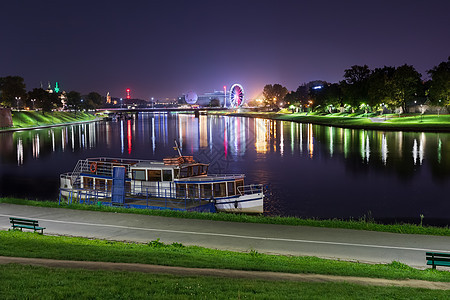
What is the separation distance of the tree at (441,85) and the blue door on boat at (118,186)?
103 m

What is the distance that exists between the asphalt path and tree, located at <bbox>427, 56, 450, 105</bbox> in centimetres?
10518

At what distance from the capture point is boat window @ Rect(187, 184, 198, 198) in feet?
106

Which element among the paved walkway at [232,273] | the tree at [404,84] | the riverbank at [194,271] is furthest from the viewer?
the tree at [404,84]

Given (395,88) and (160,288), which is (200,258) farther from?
(395,88)

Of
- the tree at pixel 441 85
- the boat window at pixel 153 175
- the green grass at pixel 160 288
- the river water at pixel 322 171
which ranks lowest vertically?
the river water at pixel 322 171

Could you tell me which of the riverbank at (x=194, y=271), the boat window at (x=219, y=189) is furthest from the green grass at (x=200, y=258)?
the boat window at (x=219, y=189)

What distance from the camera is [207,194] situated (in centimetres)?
3269

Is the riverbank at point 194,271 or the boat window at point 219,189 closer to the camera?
the riverbank at point 194,271

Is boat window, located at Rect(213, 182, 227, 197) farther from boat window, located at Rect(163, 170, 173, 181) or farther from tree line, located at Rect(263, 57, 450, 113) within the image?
tree line, located at Rect(263, 57, 450, 113)

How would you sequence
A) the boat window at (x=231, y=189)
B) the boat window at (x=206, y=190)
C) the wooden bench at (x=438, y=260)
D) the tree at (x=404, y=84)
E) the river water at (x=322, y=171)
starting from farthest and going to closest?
the tree at (x=404, y=84) → the river water at (x=322, y=171) → the boat window at (x=231, y=189) → the boat window at (x=206, y=190) → the wooden bench at (x=438, y=260)

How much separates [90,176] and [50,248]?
65.5 ft

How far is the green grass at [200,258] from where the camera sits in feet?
47.9

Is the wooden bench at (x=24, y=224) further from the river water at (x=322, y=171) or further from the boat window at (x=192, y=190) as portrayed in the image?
the river water at (x=322, y=171)

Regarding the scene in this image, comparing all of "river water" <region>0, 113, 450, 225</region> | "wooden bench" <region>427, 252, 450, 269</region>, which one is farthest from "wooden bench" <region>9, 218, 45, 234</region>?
"river water" <region>0, 113, 450, 225</region>
